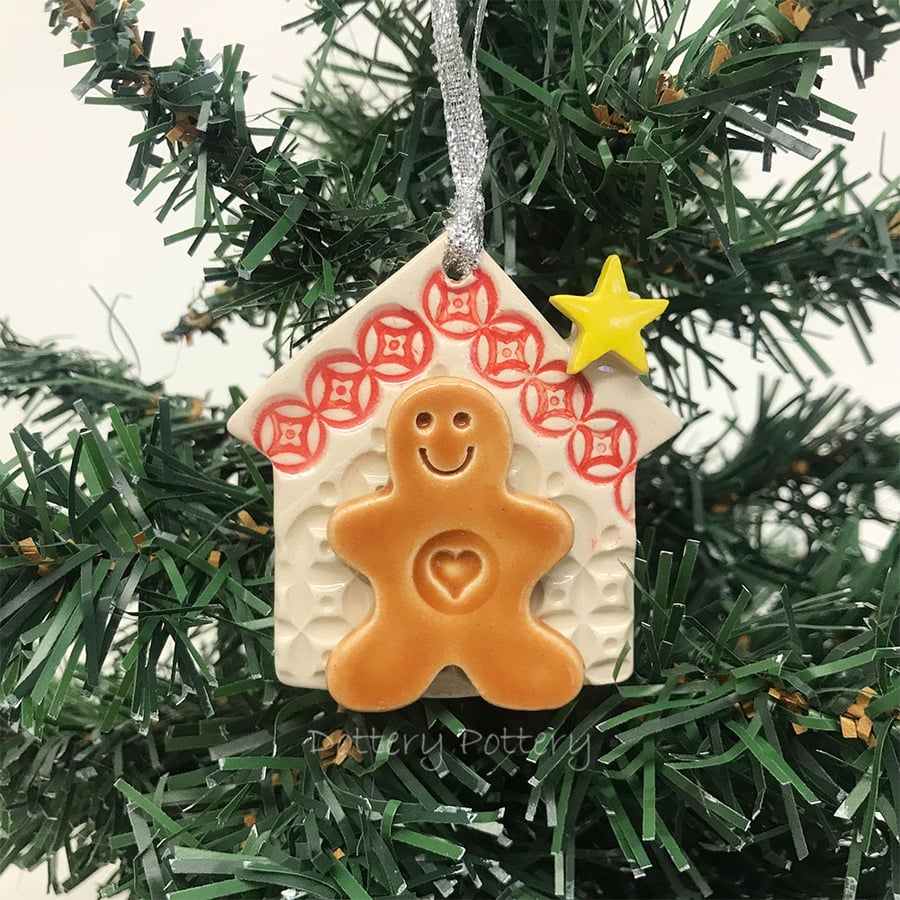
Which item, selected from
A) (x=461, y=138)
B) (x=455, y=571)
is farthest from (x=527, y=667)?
(x=461, y=138)

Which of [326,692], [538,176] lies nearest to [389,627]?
[326,692]

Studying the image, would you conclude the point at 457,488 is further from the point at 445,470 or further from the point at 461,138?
the point at 461,138

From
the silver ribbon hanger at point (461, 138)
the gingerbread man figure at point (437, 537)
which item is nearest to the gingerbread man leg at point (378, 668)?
the gingerbread man figure at point (437, 537)

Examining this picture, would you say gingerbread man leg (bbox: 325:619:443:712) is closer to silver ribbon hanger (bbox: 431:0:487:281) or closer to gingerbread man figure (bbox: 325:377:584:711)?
gingerbread man figure (bbox: 325:377:584:711)

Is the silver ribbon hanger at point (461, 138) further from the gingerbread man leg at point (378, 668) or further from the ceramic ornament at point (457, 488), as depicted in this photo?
the gingerbread man leg at point (378, 668)

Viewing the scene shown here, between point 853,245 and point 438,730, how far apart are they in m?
0.23

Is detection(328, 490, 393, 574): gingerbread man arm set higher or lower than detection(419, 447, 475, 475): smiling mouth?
lower

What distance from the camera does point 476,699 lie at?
1.05 ft

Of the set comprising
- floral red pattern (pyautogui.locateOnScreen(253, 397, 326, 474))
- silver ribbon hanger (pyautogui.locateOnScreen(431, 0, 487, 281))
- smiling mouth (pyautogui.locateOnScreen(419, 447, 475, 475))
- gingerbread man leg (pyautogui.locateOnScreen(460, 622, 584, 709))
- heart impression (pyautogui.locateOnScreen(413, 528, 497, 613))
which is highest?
silver ribbon hanger (pyautogui.locateOnScreen(431, 0, 487, 281))

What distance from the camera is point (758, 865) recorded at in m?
0.31

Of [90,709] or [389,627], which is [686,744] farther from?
[90,709]

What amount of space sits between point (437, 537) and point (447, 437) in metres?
0.03

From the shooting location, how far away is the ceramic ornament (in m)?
0.26

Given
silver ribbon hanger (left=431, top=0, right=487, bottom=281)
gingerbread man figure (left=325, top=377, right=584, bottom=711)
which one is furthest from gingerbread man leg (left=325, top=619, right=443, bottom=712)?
silver ribbon hanger (left=431, top=0, right=487, bottom=281)
